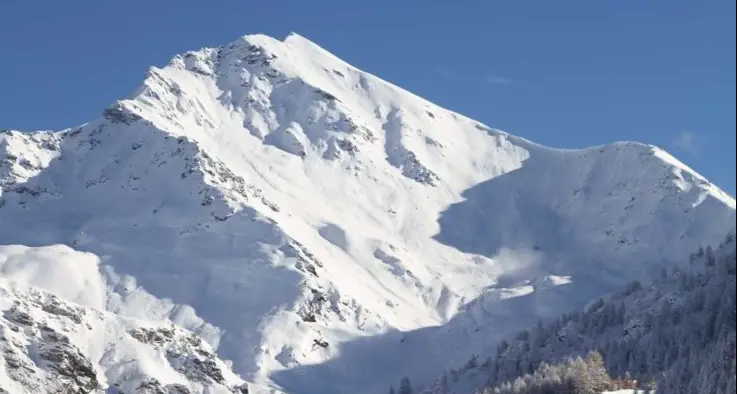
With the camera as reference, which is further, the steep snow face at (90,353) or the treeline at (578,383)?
the treeline at (578,383)

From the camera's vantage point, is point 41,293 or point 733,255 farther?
point 41,293

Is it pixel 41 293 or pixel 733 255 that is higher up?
pixel 41 293

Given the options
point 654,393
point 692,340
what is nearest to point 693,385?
point 654,393

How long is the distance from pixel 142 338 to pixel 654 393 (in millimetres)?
85728

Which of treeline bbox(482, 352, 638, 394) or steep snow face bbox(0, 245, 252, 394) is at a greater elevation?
steep snow face bbox(0, 245, 252, 394)

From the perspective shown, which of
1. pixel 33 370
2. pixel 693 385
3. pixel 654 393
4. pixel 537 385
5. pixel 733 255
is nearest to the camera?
pixel 733 255

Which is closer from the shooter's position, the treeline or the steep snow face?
the steep snow face

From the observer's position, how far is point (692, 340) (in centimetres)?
19200

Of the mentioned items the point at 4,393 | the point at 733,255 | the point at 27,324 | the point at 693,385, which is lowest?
the point at 733,255

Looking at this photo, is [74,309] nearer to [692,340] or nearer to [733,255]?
[692,340]

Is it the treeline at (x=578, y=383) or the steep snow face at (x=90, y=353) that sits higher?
the steep snow face at (x=90, y=353)

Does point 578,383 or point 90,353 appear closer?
point 90,353

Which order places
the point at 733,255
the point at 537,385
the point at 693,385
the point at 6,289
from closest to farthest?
the point at 733,255 < the point at 693,385 < the point at 6,289 < the point at 537,385

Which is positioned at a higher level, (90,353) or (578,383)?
(90,353)
